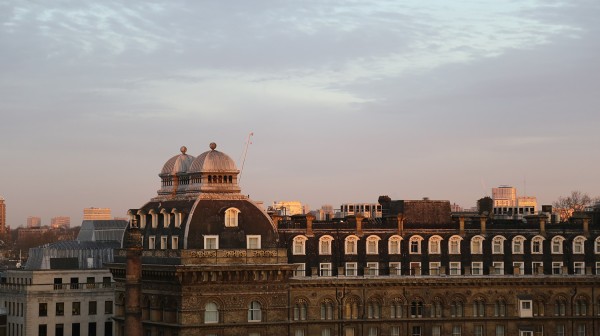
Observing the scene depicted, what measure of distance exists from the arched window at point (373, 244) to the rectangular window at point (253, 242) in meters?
14.2

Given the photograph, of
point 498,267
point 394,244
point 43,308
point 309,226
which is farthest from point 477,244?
point 43,308

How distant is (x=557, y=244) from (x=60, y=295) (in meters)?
62.3

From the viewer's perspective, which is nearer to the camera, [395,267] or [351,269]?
[351,269]

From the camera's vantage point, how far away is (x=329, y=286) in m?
146

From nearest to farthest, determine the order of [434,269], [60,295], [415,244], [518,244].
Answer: [434,269], [415,244], [518,244], [60,295]

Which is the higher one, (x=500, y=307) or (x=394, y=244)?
(x=394, y=244)

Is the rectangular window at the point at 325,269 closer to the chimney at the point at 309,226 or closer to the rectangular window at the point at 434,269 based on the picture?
the chimney at the point at 309,226

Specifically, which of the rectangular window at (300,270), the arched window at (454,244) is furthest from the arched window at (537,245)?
the rectangular window at (300,270)

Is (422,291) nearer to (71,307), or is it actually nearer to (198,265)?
(198,265)

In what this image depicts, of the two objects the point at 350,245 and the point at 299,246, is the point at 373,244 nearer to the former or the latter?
the point at 350,245

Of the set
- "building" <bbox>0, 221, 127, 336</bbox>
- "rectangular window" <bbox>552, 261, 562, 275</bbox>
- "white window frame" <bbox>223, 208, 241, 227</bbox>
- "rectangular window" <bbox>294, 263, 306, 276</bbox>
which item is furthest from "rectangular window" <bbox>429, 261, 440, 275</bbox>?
"building" <bbox>0, 221, 127, 336</bbox>

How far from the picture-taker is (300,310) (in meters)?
145

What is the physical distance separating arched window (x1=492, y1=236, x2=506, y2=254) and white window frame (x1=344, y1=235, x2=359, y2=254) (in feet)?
53.4

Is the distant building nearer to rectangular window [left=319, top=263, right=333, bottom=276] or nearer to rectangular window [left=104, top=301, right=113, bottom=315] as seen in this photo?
rectangular window [left=319, top=263, right=333, bottom=276]
